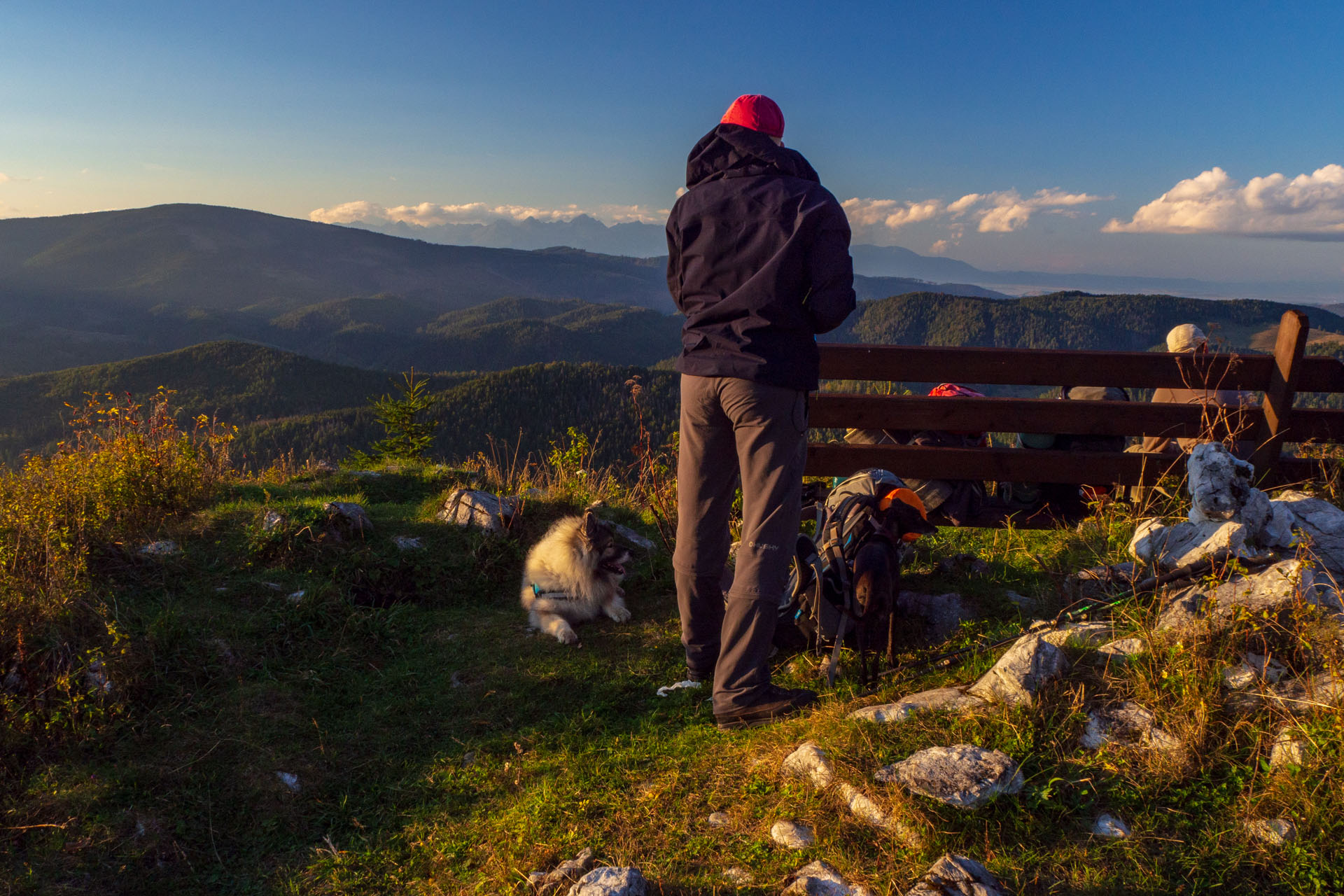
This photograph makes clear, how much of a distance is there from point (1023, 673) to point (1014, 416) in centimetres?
306

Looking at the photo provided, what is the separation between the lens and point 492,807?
3.07 meters

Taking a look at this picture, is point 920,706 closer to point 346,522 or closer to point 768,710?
point 768,710

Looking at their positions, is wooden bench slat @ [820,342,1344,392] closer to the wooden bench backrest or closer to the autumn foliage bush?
the wooden bench backrest

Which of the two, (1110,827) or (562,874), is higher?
(1110,827)

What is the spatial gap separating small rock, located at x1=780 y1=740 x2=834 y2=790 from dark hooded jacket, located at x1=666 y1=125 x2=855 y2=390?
1.61 meters

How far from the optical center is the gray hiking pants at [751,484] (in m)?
3.36

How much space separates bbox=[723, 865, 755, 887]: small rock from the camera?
2396 millimetres

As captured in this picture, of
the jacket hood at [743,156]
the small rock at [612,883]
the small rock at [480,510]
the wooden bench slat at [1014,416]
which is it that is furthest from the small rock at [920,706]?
the small rock at [480,510]

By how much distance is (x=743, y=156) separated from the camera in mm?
3439

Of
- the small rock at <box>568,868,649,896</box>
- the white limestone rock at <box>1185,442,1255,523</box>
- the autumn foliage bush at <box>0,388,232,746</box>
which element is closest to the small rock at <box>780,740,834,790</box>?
the small rock at <box>568,868,649,896</box>

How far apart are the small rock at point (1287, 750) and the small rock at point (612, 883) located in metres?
2.31

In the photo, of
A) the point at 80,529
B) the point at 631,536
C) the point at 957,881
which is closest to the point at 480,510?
the point at 631,536

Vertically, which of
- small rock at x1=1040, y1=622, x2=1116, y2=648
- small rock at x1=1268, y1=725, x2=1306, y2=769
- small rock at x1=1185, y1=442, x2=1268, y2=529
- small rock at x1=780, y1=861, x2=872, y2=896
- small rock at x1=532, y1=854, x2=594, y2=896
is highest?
small rock at x1=1185, y1=442, x2=1268, y2=529

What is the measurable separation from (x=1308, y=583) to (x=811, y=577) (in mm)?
2227
